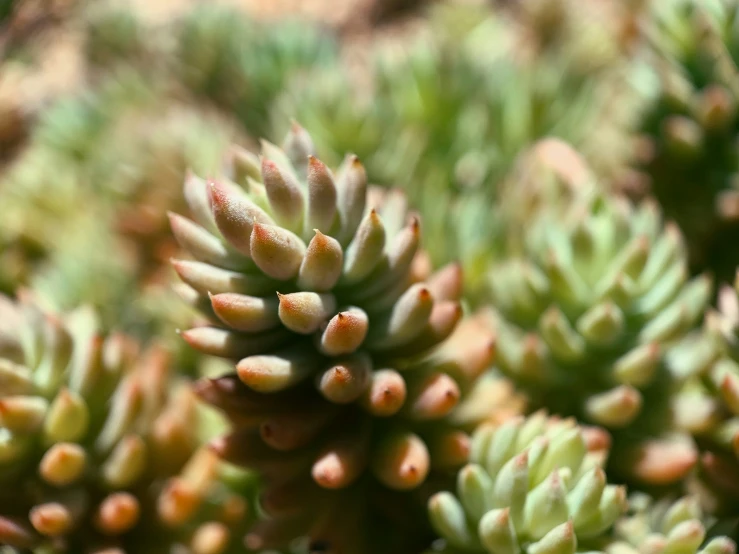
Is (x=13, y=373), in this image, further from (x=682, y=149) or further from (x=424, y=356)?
(x=682, y=149)

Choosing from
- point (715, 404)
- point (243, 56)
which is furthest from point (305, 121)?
point (715, 404)

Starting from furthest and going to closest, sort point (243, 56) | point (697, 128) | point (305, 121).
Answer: point (243, 56), point (305, 121), point (697, 128)

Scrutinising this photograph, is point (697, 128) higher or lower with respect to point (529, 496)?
higher

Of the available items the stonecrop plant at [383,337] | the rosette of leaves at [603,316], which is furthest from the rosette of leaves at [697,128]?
the rosette of leaves at [603,316]

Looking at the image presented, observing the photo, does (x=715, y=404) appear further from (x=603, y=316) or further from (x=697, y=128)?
(x=697, y=128)

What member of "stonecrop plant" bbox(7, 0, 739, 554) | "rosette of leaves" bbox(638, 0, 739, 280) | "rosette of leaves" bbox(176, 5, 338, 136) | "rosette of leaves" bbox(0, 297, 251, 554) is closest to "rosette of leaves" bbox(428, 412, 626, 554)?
"stonecrop plant" bbox(7, 0, 739, 554)

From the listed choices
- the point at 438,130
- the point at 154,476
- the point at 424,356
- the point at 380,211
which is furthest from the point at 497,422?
the point at 438,130

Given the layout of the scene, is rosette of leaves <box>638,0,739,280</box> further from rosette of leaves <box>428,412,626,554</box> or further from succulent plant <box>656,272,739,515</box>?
rosette of leaves <box>428,412,626,554</box>
